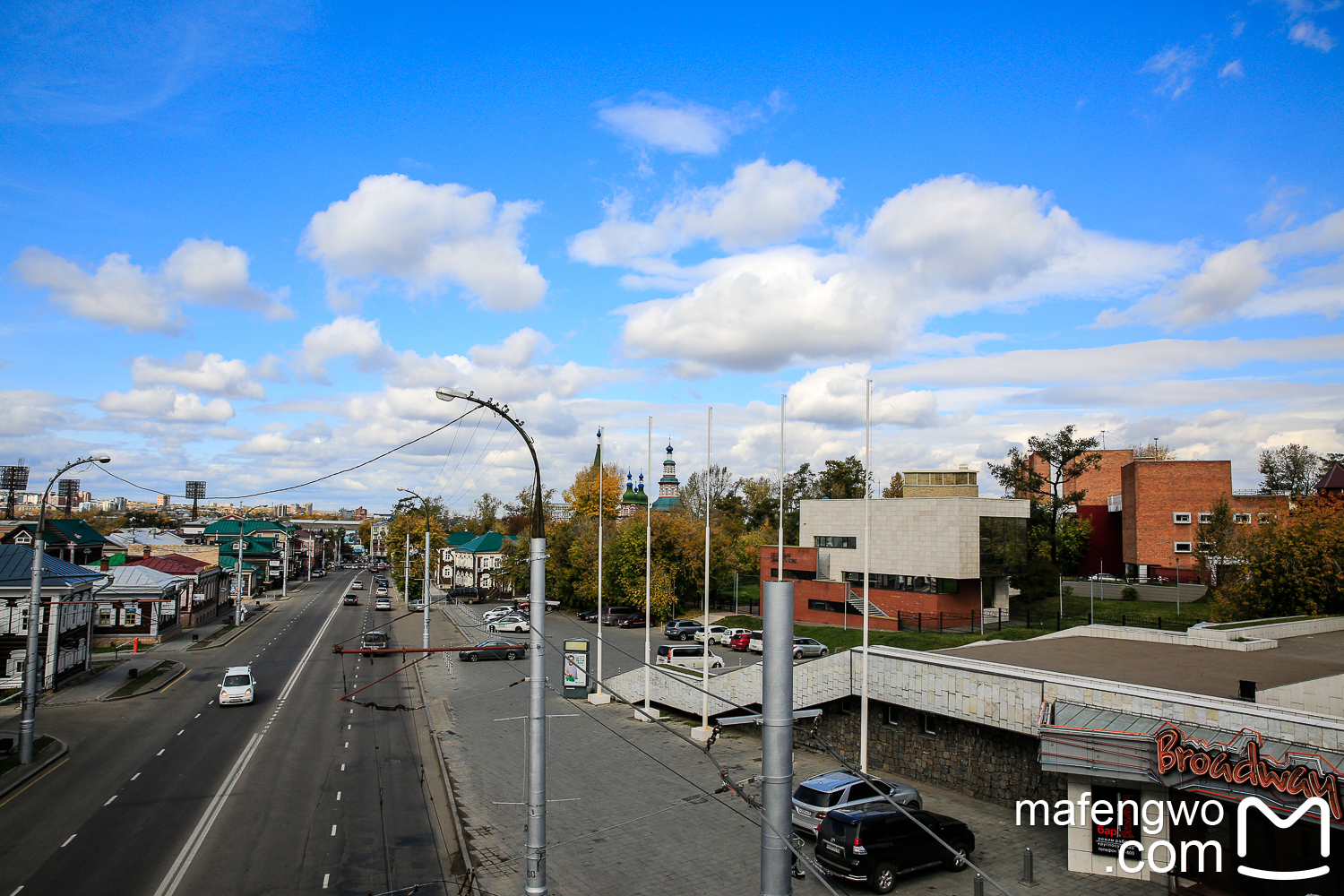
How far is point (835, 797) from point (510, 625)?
3898 cm

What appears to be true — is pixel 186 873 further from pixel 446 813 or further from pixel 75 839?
pixel 446 813

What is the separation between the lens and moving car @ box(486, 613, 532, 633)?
173ft

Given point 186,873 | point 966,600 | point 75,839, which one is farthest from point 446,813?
point 966,600

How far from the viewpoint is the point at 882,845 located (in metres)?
15.5

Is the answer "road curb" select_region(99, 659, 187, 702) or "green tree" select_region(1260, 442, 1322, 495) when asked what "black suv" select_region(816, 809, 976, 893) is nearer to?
"road curb" select_region(99, 659, 187, 702)

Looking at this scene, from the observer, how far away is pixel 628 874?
1588 cm

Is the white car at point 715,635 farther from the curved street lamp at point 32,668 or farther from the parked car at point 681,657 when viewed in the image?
the curved street lamp at point 32,668

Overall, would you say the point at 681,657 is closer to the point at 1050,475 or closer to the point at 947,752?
the point at 947,752

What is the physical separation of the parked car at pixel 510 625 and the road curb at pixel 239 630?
1771 cm

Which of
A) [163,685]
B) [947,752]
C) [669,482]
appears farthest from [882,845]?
[669,482]

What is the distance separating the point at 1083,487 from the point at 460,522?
122m

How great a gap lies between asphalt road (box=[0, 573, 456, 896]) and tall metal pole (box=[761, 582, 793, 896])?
1163 cm

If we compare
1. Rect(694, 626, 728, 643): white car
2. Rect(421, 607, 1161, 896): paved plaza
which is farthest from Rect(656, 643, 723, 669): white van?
Rect(694, 626, 728, 643): white car

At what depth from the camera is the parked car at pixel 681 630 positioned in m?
51.0
